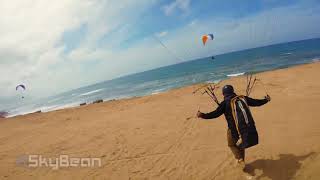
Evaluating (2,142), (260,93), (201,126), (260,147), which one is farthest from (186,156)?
(2,142)

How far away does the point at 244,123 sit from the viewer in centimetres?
530

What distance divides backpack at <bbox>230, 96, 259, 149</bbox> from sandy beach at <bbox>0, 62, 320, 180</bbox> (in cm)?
120

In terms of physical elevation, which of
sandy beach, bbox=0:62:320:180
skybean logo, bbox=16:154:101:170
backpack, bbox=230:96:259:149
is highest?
backpack, bbox=230:96:259:149

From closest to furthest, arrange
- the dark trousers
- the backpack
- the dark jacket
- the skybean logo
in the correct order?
1. the backpack
2. the dark jacket
3. the dark trousers
4. the skybean logo

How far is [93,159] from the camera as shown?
961cm

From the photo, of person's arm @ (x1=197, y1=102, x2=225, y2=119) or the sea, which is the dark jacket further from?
the sea

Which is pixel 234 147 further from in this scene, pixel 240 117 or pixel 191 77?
pixel 191 77

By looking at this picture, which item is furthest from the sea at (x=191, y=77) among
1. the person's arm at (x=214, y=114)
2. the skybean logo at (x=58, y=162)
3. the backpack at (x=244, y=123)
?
the backpack at (x=244, y=123)

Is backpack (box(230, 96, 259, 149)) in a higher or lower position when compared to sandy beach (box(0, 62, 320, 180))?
higher

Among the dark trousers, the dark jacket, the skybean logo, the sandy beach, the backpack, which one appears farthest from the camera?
the skybean logo

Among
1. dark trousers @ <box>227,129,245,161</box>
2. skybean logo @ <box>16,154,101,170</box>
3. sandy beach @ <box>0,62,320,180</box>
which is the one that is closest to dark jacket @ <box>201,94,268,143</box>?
dark trousers @ <box>227,129,245,161</box>

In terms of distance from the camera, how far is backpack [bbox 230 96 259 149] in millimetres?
5293

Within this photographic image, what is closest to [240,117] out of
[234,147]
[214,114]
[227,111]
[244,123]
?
[244,123]

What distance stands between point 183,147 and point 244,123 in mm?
4174
